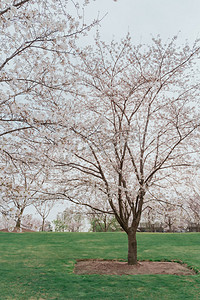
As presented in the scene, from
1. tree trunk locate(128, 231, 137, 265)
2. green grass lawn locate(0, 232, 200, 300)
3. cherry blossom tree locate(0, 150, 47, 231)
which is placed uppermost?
cherry blossom tree locate(0, 150, 47, 231)

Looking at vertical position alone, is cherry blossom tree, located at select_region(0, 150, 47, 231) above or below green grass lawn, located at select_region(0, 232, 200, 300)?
above

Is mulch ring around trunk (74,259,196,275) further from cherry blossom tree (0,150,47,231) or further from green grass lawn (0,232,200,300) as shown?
cherry blossom tree (0,150,47,231)

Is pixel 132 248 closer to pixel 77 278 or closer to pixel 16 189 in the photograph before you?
pixel 77 278

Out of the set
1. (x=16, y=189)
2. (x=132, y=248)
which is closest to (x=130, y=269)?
(x=132, y=248)

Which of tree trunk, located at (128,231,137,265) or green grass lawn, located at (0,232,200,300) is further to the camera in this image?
tree trunk, located at (128,231,137,265)

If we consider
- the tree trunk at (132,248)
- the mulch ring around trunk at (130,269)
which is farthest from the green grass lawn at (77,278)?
the tree trunk at (132,248)

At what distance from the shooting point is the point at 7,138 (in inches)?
247

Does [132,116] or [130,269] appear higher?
[132,116]

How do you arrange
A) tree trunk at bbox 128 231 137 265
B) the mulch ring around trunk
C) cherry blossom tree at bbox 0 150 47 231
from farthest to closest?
1. tree trunk at bbox 128 231 137 265
2. the mulch ring around trunk
3. cherry blossom tree at bbox 0 150 47 231

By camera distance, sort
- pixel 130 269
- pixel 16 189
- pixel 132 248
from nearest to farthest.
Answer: pixel 16 189 → pixel 130 269 → pixel 132 248

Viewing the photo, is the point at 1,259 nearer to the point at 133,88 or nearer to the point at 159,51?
the point at 133,88

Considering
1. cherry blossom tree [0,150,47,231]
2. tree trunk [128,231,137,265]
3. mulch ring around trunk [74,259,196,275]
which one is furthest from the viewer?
tree trunk [128,231,137,265]

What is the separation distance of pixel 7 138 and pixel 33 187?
192 cm

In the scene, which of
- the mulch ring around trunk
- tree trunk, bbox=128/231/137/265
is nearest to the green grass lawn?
the mulch ring around trunk
